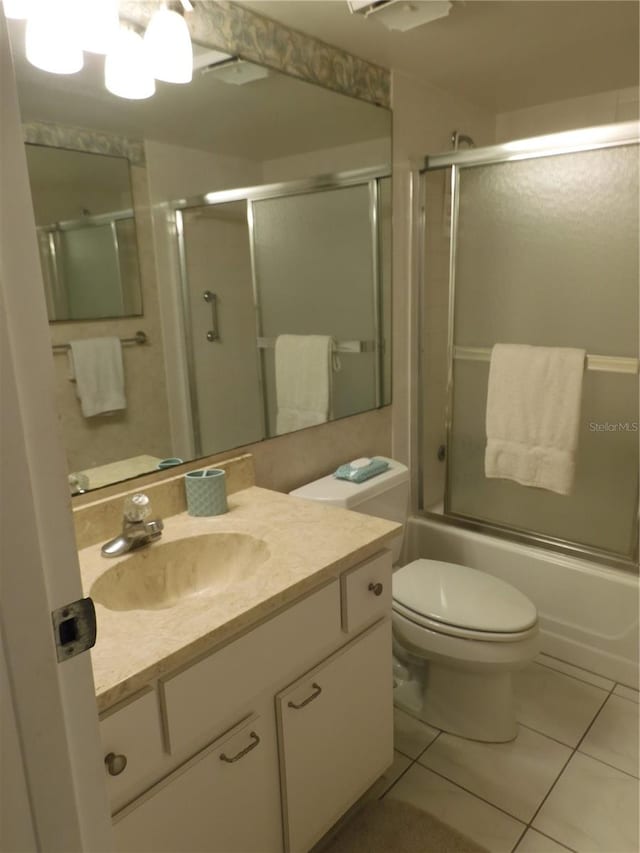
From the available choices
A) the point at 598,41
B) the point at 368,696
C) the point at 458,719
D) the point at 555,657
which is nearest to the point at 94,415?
the point at 368,696

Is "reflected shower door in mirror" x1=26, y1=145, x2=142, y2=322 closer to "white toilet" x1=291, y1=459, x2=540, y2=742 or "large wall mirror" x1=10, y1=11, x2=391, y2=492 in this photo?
"large wall mirror" x1=10, y1=11, x2=391, y2=492

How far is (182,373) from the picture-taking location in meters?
1.61

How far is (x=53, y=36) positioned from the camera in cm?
123

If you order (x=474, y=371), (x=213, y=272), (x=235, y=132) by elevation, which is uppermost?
(x=235, y=132)

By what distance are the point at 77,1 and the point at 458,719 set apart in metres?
2.16

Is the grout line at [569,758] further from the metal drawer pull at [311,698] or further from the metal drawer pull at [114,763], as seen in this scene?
the metal drawer pull at [114,763]

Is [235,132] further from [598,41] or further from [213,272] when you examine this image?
[598,41]

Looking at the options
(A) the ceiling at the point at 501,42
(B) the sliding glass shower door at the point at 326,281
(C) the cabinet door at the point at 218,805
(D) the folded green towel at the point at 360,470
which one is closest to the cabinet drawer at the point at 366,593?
(C) the cabinet door at the point at 218,805

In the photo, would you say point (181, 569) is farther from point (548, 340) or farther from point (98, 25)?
point (548, 340)

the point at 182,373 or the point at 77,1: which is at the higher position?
the point at 77,1

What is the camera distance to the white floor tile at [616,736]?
1.73 metres

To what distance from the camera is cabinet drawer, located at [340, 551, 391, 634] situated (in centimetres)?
132

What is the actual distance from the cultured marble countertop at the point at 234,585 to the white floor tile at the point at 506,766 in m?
0.84

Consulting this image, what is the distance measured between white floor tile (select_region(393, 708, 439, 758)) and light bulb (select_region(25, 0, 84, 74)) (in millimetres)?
2032
